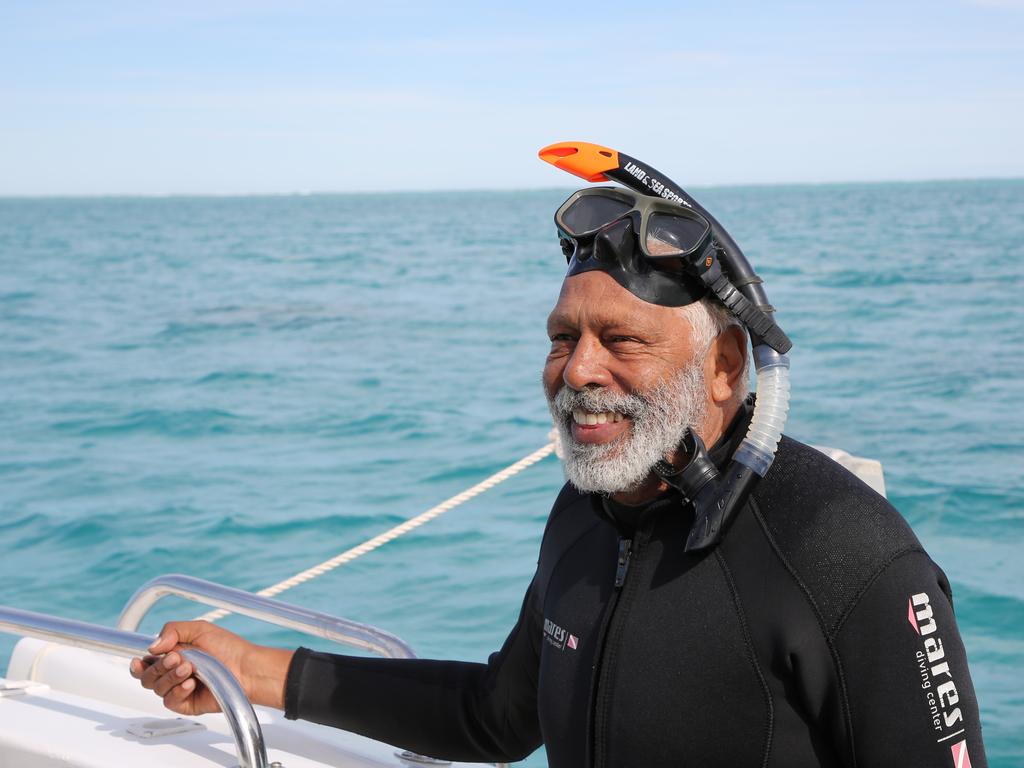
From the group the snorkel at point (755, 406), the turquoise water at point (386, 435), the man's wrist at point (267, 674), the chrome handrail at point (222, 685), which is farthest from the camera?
the turquoise water at point (386, 435)

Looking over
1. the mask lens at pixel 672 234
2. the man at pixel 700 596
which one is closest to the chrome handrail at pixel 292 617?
the man at pixel 700 596

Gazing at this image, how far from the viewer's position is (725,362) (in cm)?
150

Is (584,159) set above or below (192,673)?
above

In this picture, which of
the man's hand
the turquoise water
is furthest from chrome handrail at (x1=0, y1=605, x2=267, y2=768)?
the turquoise water

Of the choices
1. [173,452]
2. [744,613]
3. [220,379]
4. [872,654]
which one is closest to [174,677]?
[744,613]

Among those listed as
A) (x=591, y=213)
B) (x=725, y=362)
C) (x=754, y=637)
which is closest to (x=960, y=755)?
(x=754, y=637)

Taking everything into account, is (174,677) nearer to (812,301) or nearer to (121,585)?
(121,585)

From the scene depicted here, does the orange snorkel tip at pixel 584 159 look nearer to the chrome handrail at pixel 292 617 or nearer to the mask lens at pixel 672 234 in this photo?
the mask lens at pixel 672 234

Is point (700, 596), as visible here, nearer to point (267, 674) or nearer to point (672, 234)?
point (672, 234)

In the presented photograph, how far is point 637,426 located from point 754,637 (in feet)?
0.95

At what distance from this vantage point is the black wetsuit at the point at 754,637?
124 centimetres

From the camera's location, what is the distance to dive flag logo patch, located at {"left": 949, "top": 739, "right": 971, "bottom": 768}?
1.23m

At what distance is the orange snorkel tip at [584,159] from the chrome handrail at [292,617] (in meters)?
0.83

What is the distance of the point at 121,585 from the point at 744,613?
682 centimetres
